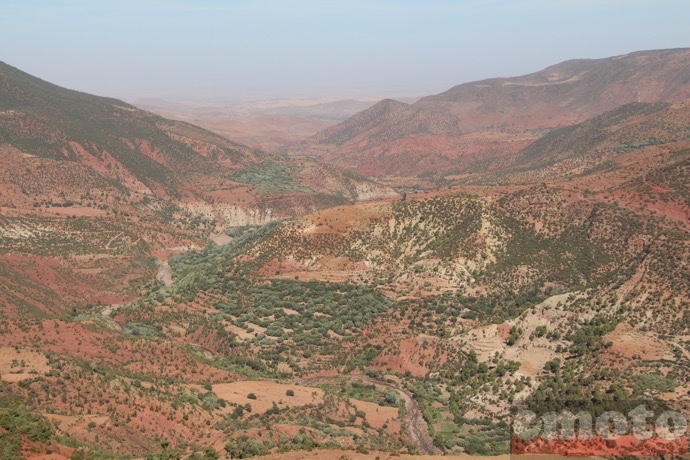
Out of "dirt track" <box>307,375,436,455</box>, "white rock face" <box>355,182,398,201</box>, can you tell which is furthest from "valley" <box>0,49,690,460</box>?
"white rock face" <box>355,182,398,201</box>

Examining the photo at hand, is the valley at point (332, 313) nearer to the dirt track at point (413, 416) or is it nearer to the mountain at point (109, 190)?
the dirt track at point (413, 416)

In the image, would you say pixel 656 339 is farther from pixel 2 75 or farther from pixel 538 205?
pixel 2 75

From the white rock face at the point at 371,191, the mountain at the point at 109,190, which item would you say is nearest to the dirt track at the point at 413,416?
the mountain at the point at 109,190

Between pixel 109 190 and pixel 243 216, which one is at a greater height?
pixel 109 190

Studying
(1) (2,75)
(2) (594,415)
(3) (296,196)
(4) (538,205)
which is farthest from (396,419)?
(1) (2,75)

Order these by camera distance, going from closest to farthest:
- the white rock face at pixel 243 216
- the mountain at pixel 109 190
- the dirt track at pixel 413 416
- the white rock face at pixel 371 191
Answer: the dirt track at pixel 413 416 < the mountain at pixel 109 190 < the white rock face at pixel 243 216 < the white rock face at pixel 371 191

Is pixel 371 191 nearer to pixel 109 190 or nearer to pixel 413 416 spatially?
pixel 109 190

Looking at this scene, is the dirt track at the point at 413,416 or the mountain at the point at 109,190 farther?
the mountain at the point at 109,190

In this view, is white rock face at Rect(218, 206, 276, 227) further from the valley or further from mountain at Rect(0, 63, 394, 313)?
the valley

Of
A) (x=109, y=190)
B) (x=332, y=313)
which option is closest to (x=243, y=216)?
(x=109, y=190)
